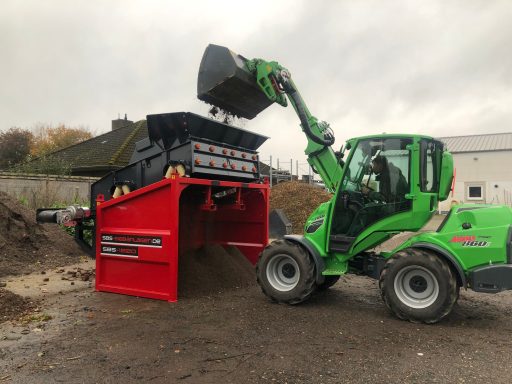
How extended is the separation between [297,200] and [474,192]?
21.4 meters

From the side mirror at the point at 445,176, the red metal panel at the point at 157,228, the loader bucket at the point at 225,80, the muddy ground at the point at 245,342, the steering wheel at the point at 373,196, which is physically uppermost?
the loader bucket at the point at 225,80

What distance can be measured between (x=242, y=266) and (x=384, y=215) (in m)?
2.68

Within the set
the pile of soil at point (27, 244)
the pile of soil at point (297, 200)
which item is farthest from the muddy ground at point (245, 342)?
the pile of soil at point (297, 200)

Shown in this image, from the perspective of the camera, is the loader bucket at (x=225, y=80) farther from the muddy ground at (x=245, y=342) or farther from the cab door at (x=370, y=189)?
the muddy ground at (x=245, y=342)

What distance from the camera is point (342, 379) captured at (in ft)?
11.6

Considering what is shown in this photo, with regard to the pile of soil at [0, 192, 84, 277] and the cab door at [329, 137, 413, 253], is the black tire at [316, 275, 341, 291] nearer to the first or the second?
the cab door at [329, 137, 413, 253]

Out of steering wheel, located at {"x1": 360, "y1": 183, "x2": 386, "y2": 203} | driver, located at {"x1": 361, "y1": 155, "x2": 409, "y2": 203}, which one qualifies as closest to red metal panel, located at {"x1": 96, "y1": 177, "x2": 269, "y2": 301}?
steering wheel, located at {"x1": 360, "y1": 183, "x2": 386, "y2": 203}

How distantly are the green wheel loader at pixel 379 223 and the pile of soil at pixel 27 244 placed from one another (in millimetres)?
4697

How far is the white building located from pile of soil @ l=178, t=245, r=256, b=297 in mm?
27679

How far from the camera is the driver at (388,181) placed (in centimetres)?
552

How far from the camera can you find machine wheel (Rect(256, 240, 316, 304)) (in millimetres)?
5723

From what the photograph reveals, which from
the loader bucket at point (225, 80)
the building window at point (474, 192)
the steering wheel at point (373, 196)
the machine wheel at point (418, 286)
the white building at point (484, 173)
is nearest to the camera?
the machine wheel at point (418, 286)

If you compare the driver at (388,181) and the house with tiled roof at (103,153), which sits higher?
the house with tiled roof at (103,153)

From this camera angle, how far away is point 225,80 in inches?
249
